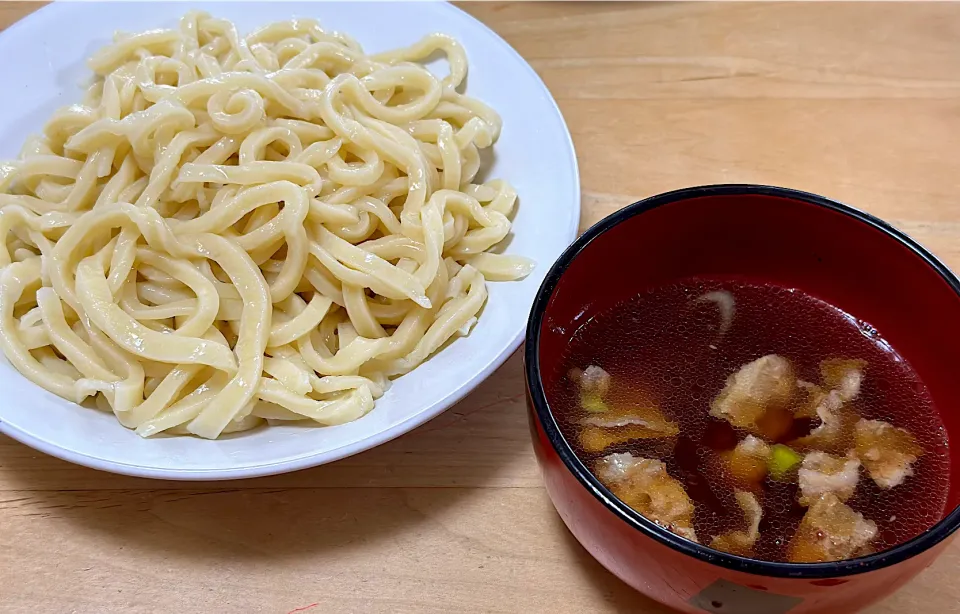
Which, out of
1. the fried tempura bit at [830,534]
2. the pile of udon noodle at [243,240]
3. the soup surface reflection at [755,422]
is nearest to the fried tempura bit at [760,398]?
the soup surface reflection at [755,422]

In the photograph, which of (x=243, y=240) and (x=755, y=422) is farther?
(x=243, y=240)

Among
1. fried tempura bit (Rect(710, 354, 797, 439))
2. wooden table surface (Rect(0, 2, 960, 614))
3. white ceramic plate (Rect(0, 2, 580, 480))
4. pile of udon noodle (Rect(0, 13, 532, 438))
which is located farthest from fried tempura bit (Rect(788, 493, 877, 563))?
pile of udon noodle (Rect(0, 13, 532, 438))

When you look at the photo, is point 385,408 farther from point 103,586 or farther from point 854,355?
point 854,355

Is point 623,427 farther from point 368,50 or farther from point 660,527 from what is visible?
point 368,50

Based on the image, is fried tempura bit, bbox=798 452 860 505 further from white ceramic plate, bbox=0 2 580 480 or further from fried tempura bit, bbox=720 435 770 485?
white ceramic plate, bbox=0 2 580 480

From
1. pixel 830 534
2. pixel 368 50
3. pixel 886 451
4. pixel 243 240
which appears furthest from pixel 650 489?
pixel 368 50

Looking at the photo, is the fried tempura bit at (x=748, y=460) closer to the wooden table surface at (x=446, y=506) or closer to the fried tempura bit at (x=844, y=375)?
the fried tempura bit at (x=844, y=375)
